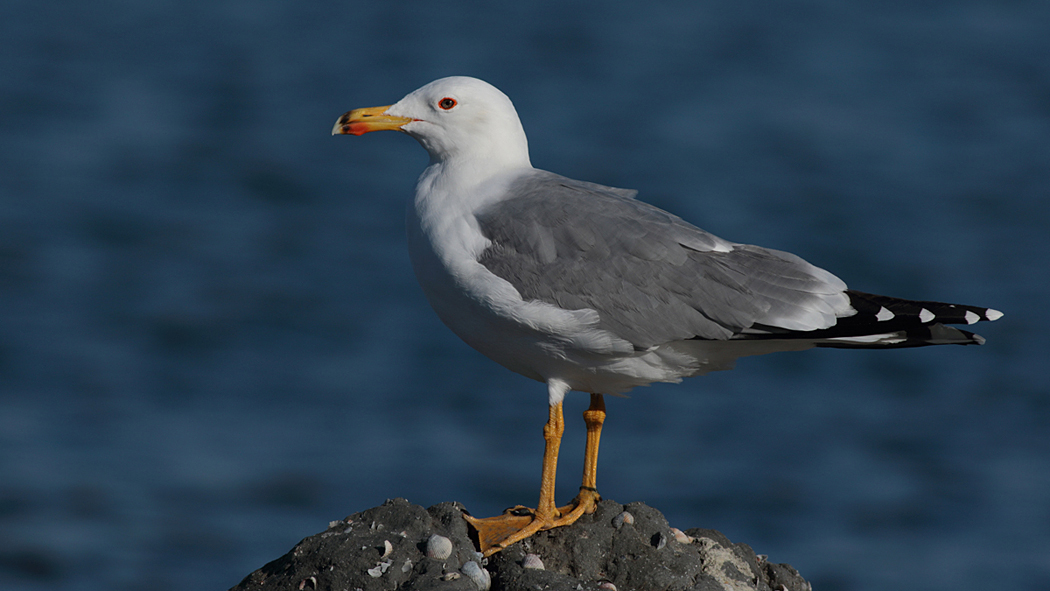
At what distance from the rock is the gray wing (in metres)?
1.00

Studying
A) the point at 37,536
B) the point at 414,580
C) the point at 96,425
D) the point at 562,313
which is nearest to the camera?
the point at 414,580

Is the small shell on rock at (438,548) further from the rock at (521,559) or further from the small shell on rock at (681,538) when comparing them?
the small shell on rock at (681,538)

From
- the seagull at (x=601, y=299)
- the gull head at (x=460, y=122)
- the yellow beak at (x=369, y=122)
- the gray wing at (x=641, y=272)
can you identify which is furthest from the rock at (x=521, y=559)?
the yellow beak at (x=369, y=122)

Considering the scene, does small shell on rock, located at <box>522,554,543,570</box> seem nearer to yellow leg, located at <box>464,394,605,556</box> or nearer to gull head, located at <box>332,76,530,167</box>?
yellow leg, located at <box>464,394,605,556</box>

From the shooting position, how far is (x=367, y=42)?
86.7 ft

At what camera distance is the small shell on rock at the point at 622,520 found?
6227 millimetres

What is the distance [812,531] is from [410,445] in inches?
201

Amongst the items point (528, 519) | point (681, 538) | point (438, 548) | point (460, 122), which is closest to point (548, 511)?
point (528, 519)

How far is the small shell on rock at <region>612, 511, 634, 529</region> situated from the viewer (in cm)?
623

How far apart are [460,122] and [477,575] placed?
103 inches

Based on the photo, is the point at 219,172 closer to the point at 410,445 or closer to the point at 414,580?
the point at 410,445

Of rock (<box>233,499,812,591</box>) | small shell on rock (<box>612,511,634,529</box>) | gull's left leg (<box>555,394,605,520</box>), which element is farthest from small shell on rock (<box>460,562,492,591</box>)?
small shell on rock (<box>612,511,634,529</box>)

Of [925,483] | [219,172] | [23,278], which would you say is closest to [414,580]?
[925,483]

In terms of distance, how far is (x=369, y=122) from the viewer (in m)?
7.11
